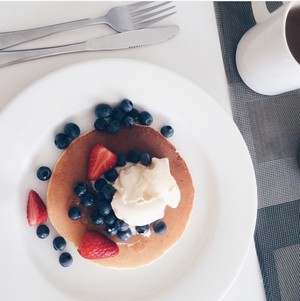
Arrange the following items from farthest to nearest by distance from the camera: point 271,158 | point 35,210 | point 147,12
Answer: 1. point 271,158
2. point 147,12
3. point 35,210

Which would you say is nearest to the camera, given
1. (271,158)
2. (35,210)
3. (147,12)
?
(35,210)

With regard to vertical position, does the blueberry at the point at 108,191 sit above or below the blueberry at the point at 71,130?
below

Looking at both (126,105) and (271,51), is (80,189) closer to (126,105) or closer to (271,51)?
Answer: (126,105)

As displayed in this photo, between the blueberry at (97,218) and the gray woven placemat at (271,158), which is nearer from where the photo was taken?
the blueberry at (97,218)

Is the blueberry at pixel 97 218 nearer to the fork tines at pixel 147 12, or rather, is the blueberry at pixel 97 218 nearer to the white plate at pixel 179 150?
the white plate at pixel 179 150

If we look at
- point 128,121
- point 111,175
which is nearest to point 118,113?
point 128,121

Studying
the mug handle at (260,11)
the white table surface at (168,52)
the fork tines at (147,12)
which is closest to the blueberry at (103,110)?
the white table surface at (168,52)

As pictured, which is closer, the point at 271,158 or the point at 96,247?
the point at 96,247
